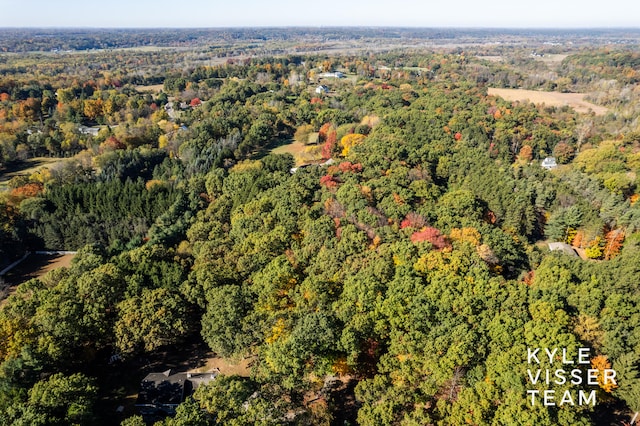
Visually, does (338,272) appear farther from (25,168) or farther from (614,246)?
(25,168)

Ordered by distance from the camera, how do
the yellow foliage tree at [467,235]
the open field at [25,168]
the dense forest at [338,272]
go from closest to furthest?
1. the dense forest at [338,272]
2. the yellow foliage tree at [467,235]
3. the open field at [25,168]

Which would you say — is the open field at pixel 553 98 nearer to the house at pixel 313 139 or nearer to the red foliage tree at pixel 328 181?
the house at pixel 313 139

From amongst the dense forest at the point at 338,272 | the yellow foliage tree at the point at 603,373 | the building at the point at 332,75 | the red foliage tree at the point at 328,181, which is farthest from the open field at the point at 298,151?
the building at the point at 332,75

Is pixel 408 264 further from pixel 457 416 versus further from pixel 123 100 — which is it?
pixel 123 100

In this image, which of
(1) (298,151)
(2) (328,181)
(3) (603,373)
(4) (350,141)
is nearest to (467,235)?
(3) (603,373)

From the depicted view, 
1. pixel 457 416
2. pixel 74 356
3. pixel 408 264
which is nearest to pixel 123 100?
pixel 74 356
